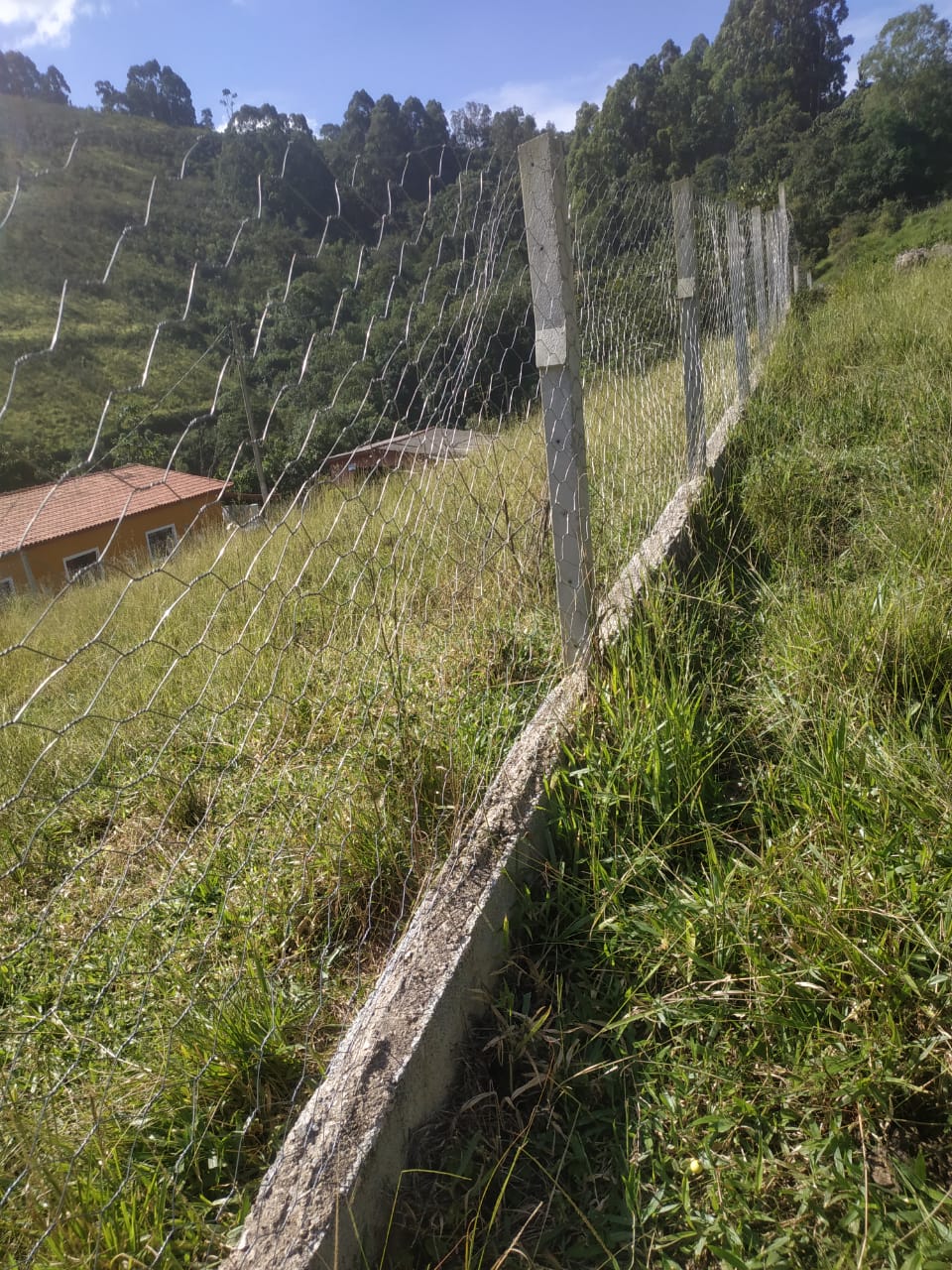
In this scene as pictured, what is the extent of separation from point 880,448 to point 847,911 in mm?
2754

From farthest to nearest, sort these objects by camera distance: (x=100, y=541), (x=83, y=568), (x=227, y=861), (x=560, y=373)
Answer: (x=100, y=541), (x=560, y=373), (x=227, y=861), (x=83, y=568)

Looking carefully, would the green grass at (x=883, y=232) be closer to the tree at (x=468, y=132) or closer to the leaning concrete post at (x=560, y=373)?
the tree at (x=468, y=132)

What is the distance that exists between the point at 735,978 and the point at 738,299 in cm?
519

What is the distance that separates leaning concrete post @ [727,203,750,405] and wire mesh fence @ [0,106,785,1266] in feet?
6.79

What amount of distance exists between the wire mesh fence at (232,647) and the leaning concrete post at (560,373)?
0.86 feet

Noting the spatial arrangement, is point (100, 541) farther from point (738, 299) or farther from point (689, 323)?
point (738, 299)

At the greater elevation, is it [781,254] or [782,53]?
[782,53]

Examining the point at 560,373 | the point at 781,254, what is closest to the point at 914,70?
the point at 781,254

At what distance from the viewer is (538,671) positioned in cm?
252

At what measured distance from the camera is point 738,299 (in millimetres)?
5527

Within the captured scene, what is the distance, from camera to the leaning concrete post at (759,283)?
659 centimetres

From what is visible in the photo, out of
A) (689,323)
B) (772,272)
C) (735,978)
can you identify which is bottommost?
(735,978)

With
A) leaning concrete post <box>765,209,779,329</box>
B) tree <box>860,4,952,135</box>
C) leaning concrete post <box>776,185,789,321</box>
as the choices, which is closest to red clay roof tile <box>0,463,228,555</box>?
leaning concrete post <box>765,209,779,329</box>

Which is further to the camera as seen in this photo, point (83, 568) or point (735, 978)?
point (735, 978)
